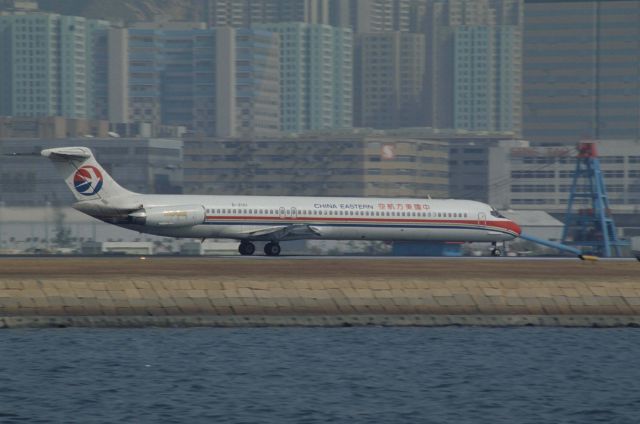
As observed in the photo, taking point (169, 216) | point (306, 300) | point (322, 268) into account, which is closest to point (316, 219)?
point (169, 216)

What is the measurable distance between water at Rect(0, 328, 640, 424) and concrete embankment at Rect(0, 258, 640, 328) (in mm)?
642

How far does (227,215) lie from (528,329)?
109 feet

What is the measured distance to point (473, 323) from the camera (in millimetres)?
53344

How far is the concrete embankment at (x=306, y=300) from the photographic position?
51.8 m

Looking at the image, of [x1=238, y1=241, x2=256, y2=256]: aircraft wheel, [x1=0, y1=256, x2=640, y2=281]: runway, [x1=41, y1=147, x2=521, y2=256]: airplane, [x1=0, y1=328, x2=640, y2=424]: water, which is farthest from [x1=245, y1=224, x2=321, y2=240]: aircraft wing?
[x1=0, y1=328, x2=640, y2=424]: water

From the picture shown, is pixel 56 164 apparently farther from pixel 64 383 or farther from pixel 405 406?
pixel 405 406

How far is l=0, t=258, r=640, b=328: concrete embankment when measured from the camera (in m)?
51.8

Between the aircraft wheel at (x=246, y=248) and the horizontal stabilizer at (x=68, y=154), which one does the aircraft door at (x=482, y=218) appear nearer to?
the aircraft wheel at (x=246, y=248)

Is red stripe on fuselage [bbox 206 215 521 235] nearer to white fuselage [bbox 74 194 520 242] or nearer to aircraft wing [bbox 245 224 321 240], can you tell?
white fuselage [bbox 74 194 520 242]

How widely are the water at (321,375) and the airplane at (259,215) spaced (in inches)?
1258

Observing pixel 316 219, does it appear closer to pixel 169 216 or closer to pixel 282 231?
pixel 282 231

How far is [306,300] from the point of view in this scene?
176ft

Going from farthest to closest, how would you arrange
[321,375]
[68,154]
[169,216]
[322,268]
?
1. [68,154]
2. [169,216]
3. [322,268]
4. [321,375]

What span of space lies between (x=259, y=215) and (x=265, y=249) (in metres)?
2.21
